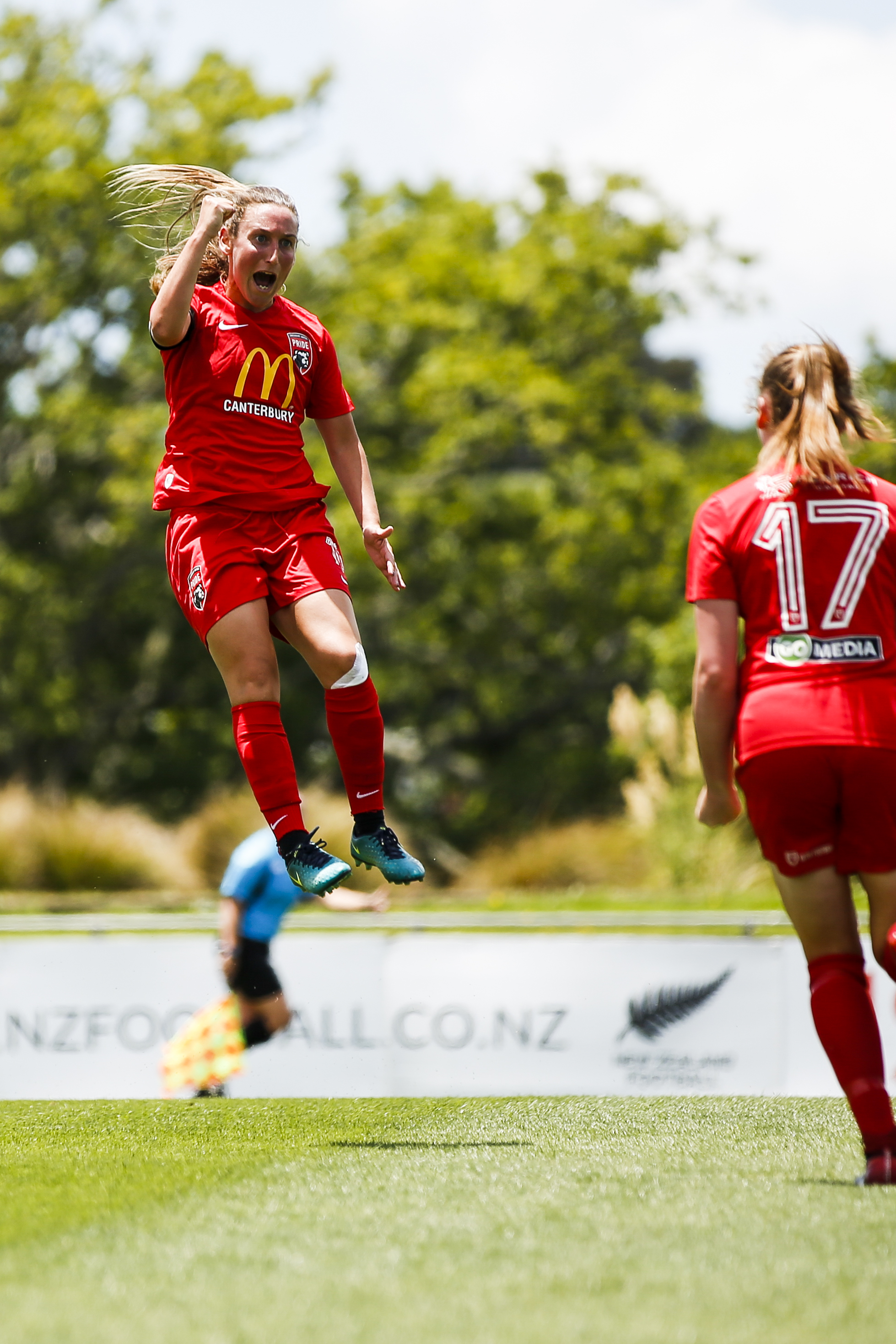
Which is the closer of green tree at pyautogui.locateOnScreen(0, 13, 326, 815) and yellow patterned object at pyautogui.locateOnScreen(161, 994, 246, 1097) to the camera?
yellow patterned object at pyautogui.locateOnScreen(161, 994, 246, 1097)

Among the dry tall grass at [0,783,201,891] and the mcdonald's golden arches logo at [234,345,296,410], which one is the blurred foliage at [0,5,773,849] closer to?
the dry tall grass at [0,783,201,891]

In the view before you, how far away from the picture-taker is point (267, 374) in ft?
14.9

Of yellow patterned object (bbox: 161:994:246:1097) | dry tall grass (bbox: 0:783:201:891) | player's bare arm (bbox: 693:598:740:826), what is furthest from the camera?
dry tall grass (bbox: 0:783:201:891)

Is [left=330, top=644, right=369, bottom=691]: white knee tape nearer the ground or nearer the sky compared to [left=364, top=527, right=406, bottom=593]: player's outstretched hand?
nearer the ground

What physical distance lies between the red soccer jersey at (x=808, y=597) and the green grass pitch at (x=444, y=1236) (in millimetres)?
1041

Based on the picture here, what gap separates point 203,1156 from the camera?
3.76 meters

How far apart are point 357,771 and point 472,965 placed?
3.84m

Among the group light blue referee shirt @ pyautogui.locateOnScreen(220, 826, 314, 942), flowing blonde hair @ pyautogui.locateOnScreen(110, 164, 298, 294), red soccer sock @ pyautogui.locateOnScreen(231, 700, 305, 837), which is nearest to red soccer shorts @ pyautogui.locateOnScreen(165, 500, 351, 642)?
red soccer sock @ pyautogui.locateOnScreen(231, 700, 305, 837)

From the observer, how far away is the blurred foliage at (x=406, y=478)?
1853 cm

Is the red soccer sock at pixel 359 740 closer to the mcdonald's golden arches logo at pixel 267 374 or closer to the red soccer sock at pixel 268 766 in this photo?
the red soccer sock at pixel 268 766

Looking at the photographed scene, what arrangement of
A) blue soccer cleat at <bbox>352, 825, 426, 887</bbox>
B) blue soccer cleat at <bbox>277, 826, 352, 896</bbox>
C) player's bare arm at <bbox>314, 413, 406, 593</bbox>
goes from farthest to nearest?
player's bare arm at <bbox>314, 413, 406, 593</bbox>, blue soccer cleat at <bbox>352, 825, 426, 887</bbox>, blue soccer cleat at <bbox>277, 826, 352, 896</bbox>

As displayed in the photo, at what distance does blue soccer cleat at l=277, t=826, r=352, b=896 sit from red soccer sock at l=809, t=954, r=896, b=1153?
139 centimetres

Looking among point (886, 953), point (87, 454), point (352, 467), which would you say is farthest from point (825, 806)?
point (87, 454)

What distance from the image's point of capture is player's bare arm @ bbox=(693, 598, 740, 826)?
3.36 metres
